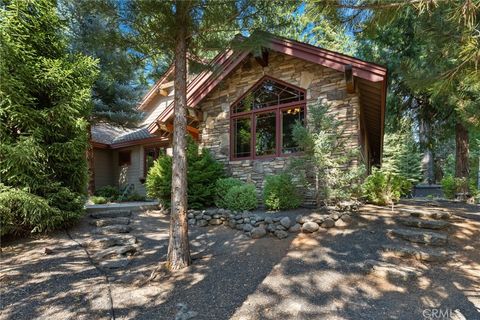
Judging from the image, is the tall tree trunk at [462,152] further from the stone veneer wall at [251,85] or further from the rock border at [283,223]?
the rock border at [283,223]

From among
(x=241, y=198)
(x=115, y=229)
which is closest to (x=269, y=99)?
(x=241, y=198)

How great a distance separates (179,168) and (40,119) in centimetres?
318

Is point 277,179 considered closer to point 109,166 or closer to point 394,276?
point 394,276

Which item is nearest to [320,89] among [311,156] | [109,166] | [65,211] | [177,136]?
[311,156]

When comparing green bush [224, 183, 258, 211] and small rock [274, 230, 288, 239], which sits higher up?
green bush [224, 183, 258, 211]

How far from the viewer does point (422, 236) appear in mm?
4312

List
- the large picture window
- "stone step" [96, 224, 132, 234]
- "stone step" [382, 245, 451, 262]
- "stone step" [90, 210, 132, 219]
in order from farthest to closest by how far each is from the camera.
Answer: the large picture window → "stone step" [90, 210, 132, 219] → "stone step" [96, 224, 132, 234] → "stone step" [382, 245, 451, 262]

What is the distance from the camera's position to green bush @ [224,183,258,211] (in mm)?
6477

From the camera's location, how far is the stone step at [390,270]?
3.45 metres

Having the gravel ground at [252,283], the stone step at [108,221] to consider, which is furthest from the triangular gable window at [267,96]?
the stone step at [108,221]

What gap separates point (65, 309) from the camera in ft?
9.23

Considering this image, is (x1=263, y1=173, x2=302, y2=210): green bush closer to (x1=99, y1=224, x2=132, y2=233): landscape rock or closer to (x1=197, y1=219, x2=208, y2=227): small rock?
(x1=197, y1=219, x2=208, y2=227): small rock

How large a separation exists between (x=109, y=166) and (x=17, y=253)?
9.75 metres

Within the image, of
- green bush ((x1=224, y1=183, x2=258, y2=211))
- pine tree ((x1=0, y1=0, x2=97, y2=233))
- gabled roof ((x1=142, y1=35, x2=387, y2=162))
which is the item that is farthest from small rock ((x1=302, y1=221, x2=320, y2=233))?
pine tree ((x1=0, y1=0, x2=97, y2=233))
